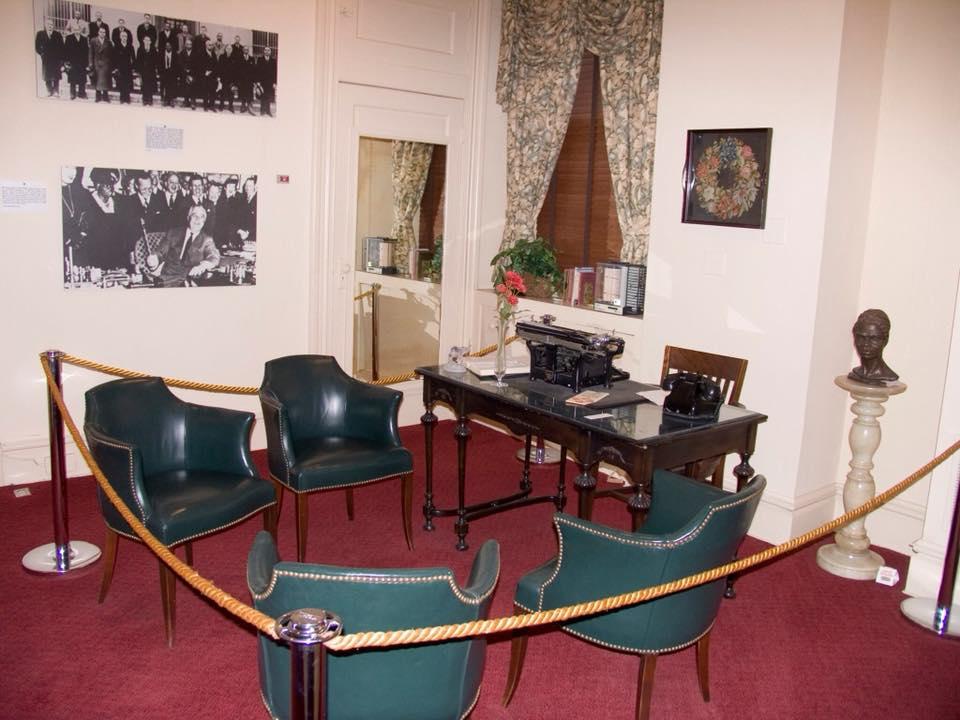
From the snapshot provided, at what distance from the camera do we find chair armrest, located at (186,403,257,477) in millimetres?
3965

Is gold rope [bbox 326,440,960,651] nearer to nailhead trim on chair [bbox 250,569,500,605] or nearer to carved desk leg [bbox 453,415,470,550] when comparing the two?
nailhead trim on chair [bbox 250,569,500,605]

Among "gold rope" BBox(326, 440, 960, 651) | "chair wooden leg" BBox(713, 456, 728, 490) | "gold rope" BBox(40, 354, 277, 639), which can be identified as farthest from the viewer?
"chair wooden leg" BBox(713, 456, 728, 490)

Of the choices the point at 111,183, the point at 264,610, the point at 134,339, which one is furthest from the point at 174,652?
the point at 111,183

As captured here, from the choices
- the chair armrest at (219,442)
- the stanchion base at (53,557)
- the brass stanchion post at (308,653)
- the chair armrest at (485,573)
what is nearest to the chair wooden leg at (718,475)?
the chair armrest at (485,573)

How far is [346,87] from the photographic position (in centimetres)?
581

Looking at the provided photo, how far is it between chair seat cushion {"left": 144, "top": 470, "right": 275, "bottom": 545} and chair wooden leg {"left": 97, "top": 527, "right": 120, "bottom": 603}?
0.23 meters

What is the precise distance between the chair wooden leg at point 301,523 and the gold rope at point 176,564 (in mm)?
850

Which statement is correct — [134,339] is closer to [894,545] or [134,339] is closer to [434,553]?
[434,553]

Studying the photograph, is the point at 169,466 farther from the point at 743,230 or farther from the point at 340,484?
the point at 743,230

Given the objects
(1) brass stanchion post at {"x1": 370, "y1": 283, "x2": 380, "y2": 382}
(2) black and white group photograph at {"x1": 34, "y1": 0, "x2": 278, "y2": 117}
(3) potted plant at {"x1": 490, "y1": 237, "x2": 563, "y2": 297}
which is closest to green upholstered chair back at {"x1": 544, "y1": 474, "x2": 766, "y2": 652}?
(3) potted plant at {"x1": 490, "y1": 237, "x2": 563, "y2": 297}

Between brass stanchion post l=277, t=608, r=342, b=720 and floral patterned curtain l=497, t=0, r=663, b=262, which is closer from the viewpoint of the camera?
brass stanchion post l=277, t=608, r=342, b=720

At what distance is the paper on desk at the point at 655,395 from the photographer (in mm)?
3941

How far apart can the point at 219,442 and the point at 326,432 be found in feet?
2.22

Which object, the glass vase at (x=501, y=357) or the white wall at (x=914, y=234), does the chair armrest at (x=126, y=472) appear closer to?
the glass vase at (x=501, y=357)
